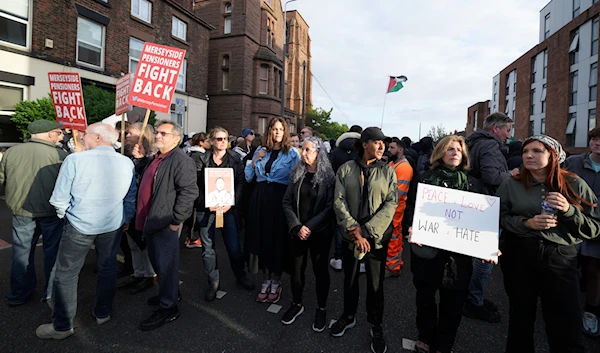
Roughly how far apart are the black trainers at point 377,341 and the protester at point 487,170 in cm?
123

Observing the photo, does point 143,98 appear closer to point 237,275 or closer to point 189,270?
point 189,270

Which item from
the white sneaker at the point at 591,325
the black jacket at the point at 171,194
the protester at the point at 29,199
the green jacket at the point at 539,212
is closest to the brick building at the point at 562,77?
the white sneaker at the point at 591,325

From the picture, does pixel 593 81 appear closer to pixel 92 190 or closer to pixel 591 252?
pixel 591 252

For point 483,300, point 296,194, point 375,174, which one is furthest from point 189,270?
point 483,300

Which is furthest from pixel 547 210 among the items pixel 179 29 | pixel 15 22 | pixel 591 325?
pixel 179 29

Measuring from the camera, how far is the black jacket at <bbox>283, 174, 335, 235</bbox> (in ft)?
→ 9.62

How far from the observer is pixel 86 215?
2.72m

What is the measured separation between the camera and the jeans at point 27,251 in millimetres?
3189

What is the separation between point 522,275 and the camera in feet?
7.36

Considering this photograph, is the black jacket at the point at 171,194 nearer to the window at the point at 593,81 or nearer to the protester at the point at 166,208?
the protester at the point at 166,208

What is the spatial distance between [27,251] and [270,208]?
2.71 meters

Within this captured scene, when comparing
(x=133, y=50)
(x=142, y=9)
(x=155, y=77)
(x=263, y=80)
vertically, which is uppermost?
(x=142, y=9)

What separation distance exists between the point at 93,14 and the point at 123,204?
13.3m

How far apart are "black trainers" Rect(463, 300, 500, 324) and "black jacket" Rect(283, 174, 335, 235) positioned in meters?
1.83
